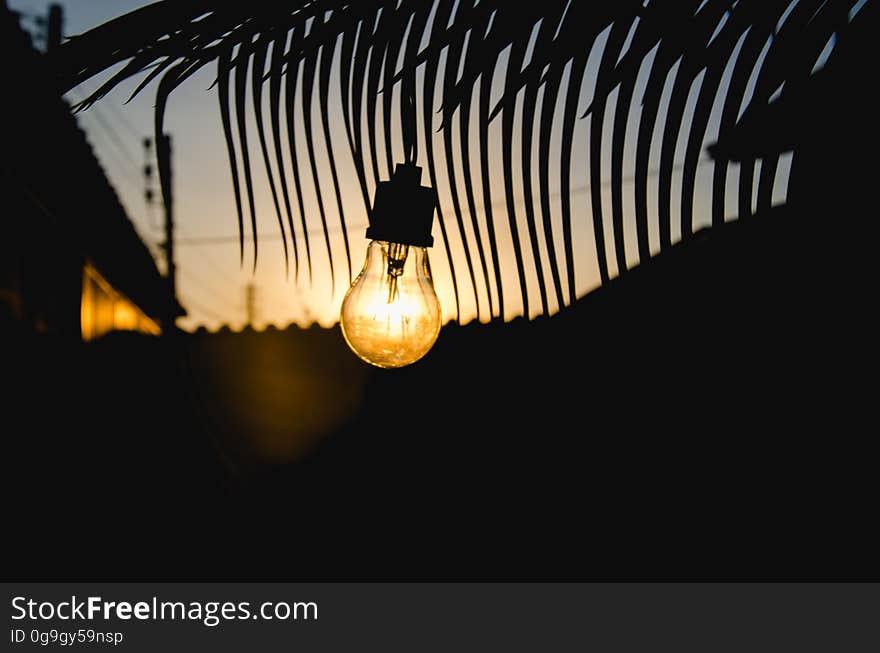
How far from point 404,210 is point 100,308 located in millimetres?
6258

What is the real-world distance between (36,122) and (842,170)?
30.2 inches

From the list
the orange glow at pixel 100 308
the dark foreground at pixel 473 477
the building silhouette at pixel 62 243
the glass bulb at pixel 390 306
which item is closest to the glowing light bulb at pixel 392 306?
the glass bulb at pixel 390 306

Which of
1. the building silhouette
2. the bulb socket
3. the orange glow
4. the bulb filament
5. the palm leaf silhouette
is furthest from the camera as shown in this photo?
the orange glow

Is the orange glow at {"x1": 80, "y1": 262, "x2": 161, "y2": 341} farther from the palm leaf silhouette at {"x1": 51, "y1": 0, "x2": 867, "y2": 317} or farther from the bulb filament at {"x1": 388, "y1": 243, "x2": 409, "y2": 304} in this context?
the palm leaf silhouette at {"x1": 51, "y1": 0, "x2": 867, "y2": 317}

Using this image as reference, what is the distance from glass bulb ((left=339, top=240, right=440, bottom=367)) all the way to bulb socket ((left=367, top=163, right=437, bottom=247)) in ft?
0.40

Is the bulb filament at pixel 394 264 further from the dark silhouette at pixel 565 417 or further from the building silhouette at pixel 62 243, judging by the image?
the building silhouette at pixel 62 243

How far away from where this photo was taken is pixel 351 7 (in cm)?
71

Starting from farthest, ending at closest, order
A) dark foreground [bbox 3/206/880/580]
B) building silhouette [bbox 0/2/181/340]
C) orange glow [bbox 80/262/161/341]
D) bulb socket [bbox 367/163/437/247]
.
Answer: orange glow [bbox 80/262/161/341] < dark foreground [bbox 3/206/880/580] < building silhouette [bbox 0/2/181/340] < bulb socket [bbox 367/163/437/247]

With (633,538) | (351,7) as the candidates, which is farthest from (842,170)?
(633,538)

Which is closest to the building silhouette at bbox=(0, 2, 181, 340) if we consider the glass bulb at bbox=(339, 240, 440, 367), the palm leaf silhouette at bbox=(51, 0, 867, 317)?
the glass bulb at bbox=(339, 240, 440, 367)

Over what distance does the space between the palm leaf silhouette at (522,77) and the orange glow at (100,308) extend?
4.35 meters

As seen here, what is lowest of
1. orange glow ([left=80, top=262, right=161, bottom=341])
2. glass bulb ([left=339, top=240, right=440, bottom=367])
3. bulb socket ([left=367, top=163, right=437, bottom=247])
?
glass bulb ([left=339, top=240, right=440, bottom=367])

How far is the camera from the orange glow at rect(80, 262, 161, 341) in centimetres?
509
